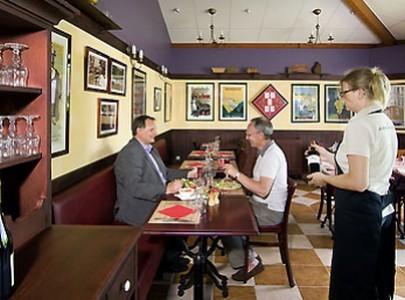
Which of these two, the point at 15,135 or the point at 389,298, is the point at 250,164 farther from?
the point at 15,135

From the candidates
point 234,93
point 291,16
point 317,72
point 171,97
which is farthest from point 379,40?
point 171,97

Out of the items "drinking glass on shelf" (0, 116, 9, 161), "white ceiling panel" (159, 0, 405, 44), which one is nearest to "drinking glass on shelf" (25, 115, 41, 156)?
"drinking glass on shelf" (0, 116, 9, 161)

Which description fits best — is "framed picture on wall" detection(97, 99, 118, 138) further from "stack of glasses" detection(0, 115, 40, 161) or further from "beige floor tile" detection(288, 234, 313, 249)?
"beige floor tile" detection(288, 234, 313, 249)

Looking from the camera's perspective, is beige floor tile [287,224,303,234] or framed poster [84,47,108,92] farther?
beige floor tile [287,224,303,234]

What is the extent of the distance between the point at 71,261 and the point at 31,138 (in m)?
0.57

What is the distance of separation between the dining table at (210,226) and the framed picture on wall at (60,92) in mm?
797

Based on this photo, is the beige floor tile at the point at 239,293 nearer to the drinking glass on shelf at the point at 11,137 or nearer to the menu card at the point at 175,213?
the menu card at the point at 175,213

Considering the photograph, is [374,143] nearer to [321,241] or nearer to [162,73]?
[321,241]

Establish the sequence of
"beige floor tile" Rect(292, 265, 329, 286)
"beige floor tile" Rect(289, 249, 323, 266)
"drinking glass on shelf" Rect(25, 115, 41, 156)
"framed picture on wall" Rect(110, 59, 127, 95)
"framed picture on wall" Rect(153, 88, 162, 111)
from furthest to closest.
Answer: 1. "framed picture on wall" Rect(153, 88, 162, 111)
2. "framed picture on wall" Rect(110, 59, 127, 95)
3. "beige floor tile" Rect(289, 249, 323, 266)
4. "beige floor tile" Rect(292, 265, 329, 286)
5. "drinking glass on shelf" Rect(25, 115, 41, 156)

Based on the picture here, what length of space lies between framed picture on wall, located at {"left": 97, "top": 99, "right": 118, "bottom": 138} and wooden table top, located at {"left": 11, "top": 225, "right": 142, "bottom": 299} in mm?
2054

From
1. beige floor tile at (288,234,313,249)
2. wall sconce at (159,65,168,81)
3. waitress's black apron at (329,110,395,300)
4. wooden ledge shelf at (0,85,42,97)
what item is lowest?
beige floor tile at (288,234,313,249)

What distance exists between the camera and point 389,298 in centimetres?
264

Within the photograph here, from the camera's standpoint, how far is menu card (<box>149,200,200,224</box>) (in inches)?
102

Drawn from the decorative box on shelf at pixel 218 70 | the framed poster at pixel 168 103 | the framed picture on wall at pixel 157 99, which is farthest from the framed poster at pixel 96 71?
the decorative box on shelf at pixel 218 70
